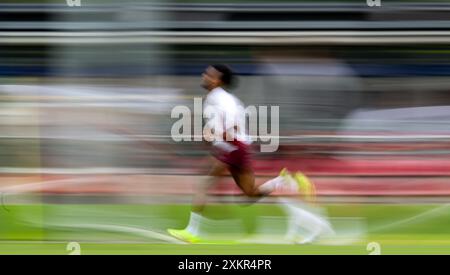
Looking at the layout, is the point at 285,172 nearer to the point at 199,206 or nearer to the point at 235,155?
the point at 235,155

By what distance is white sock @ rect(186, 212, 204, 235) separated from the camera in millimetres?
6623

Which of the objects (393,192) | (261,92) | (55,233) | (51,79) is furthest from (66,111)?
(393,192)

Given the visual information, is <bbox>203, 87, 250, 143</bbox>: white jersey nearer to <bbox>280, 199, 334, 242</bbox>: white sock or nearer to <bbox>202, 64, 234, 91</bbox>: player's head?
<bbox>202, 64, 234, 91</bbox>: player's head

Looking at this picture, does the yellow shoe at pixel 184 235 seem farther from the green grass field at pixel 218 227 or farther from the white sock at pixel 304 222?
the white sock at pixel 304 222

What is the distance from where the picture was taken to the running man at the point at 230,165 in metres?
6.55

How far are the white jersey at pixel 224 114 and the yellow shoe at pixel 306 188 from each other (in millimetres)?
429

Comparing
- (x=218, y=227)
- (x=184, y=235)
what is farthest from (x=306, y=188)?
(x=184, y=235)

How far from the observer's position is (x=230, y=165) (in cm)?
663

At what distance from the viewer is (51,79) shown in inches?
258

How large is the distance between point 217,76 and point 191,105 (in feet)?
0.83

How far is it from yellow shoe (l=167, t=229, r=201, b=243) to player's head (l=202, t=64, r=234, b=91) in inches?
36.8

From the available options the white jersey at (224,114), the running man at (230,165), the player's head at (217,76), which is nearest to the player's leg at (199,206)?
the running man at (230,165)

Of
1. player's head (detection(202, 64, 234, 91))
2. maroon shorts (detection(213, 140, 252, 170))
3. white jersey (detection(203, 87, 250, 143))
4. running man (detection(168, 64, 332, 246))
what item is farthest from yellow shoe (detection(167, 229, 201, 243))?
player's head (detection(202, 64, 234, 91))
